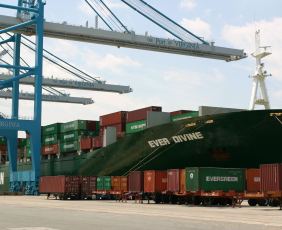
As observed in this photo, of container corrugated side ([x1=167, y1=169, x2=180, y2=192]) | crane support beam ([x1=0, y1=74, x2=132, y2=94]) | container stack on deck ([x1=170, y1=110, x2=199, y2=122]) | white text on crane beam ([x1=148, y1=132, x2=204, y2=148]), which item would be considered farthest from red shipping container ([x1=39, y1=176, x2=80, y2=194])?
crane support beam ([x1=0, y1=74, x2=132, y2=94])

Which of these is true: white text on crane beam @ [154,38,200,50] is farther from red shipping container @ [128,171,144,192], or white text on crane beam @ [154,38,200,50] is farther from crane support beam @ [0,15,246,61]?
red shipping container @ [128,171,144,192]

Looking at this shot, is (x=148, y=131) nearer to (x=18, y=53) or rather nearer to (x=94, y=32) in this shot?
(x=94, y=32)

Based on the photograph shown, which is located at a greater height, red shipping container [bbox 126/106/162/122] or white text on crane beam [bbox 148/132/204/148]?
red shipping container [bbox 126/106/162/122]

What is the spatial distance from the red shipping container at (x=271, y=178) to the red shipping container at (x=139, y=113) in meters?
13.3

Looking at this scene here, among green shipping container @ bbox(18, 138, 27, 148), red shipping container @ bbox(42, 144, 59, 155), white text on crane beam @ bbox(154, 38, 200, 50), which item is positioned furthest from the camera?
green shipping container @ bbox(18, 138, 27, 148)

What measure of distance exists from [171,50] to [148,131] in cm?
1507

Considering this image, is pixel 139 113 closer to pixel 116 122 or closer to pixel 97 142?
pixel 116 122

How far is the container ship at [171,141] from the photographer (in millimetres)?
29375

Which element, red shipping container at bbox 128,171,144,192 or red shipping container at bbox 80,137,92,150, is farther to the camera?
red shipping container at bbox 80,137,92,150

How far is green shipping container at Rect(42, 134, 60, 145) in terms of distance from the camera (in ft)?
168

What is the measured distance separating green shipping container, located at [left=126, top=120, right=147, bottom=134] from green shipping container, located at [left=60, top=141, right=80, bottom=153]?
30.4 ft

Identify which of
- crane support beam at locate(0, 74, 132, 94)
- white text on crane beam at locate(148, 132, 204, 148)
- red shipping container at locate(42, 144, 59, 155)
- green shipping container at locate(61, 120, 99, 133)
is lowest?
white text on crane beam at locate(148, 132, 204, 148)

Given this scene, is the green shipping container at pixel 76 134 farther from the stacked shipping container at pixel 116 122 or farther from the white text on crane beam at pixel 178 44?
the white text on crane beam at pixel 178 44

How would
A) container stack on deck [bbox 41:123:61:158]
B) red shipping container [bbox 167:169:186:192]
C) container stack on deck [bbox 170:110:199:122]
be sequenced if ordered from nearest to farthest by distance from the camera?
→ red shipping container [bbox 167:169:186:192] < container stack on deck [bbox 170:110:199:122] < container stack on deck [bbox 41:123:61:158]
